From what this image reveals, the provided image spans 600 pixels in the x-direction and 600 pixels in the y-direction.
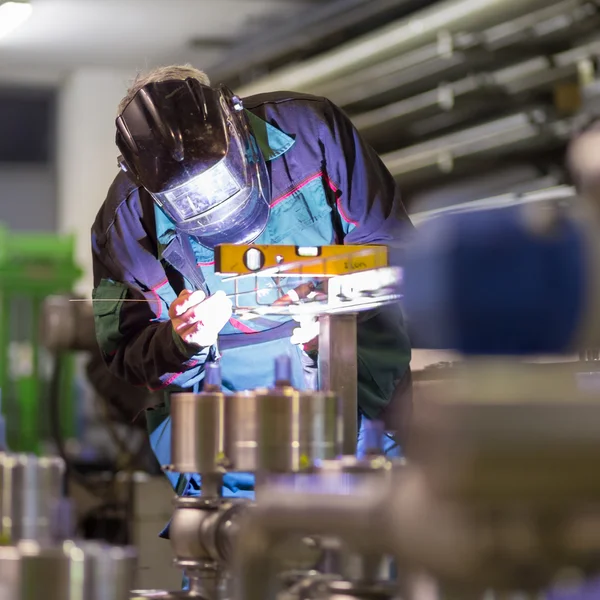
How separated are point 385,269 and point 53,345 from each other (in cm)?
245

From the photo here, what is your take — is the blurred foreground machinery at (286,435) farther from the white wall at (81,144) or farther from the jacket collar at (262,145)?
the white wall at (81,144)

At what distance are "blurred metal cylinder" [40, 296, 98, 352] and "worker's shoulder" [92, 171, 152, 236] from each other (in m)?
→ 1.50

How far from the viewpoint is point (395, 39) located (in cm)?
330

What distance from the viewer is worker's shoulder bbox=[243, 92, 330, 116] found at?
1714mm

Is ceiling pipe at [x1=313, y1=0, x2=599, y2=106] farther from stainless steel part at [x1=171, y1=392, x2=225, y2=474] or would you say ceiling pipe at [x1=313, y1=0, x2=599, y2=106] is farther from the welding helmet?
stainless steel part at [x1=171, y1=392, x2=225, y2=474]

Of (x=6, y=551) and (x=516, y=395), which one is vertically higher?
(x=516, y=395)

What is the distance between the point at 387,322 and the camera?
139 centimetres

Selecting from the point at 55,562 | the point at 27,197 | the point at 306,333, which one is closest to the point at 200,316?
the point at 306,333

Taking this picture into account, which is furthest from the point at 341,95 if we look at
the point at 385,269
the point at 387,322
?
the point at 385,269

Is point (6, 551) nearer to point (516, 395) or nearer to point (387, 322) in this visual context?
point (516, 395)

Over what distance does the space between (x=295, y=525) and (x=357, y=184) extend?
1052 millimetres

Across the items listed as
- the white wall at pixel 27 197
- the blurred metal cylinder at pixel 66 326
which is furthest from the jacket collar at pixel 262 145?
the white wall at pixel 27 197

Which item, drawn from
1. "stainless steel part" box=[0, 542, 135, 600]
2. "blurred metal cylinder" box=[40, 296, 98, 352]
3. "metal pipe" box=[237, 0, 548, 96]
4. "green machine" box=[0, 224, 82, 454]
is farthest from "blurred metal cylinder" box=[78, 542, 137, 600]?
"green machine" box=[0, 224, 82, 454]

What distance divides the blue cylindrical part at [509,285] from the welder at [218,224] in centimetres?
63
